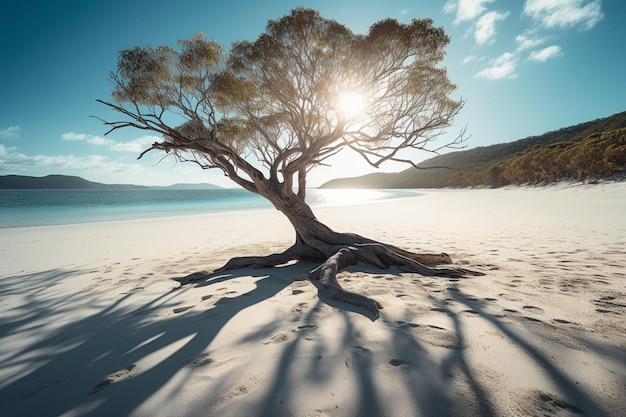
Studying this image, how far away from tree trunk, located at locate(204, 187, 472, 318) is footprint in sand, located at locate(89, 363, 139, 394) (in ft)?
7.62

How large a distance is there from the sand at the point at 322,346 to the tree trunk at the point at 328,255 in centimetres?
33

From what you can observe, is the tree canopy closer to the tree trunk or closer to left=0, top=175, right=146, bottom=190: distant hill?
the tree trunk

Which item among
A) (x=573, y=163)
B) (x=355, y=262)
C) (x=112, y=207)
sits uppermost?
(x=573, y=163)

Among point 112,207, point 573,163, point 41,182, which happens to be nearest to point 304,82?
point 573,163

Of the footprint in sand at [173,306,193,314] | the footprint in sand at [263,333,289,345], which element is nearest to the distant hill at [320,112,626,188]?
the footprint in sand at [263,333,289,345]

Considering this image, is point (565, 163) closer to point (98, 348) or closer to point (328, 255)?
point (328, 255)

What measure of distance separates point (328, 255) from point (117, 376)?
15.4 feet

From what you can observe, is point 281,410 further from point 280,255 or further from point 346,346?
point 280,255

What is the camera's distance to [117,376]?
91.4 inches

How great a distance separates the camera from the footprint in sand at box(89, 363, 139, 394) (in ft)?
7.20

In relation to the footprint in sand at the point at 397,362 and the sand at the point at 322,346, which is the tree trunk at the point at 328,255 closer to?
the sand at the point at 322,346

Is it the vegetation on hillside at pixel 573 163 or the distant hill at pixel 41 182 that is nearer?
the vegetation on hillside at pixel 573 163

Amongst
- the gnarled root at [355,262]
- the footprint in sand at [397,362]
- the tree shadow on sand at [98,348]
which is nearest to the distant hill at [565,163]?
the gnarled root at [355,262]

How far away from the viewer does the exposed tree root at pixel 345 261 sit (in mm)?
3928
